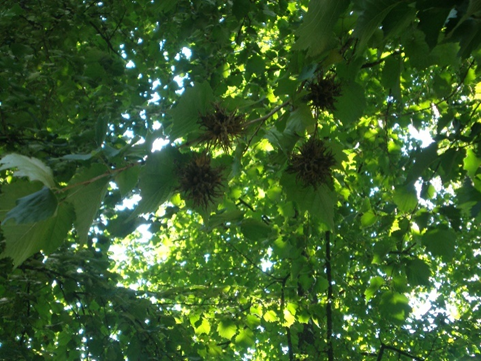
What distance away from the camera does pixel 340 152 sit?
156cm

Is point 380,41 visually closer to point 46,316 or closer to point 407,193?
point 407,193

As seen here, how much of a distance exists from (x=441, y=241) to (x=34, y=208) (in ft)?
6.23

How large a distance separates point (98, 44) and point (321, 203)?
3.76 m

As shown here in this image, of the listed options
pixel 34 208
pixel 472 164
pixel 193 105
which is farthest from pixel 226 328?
pixel 34 208

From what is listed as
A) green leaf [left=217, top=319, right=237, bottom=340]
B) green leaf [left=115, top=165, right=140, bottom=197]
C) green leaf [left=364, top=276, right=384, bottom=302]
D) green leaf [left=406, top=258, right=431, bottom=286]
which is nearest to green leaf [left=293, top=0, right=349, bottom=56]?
green leaf [left=115, top=165, right=140, bottom=197]

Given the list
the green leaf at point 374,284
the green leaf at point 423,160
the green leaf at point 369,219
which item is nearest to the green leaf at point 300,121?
the green leaf at point 423,160

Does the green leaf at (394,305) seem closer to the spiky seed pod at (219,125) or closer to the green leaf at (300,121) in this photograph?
the green leaf at (300,121)

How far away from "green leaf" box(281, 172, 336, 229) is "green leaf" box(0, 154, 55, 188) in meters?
0.73

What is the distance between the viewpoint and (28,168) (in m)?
1.03

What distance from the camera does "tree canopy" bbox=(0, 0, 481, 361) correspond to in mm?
1249

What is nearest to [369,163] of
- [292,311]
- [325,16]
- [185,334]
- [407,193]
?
[292,311]

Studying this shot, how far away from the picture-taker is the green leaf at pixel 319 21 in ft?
3.64

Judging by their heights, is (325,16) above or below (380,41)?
below

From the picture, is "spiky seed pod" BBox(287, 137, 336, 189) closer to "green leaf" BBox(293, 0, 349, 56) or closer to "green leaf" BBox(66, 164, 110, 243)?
"green leaf" BBox(293, 0, 349, 56)
